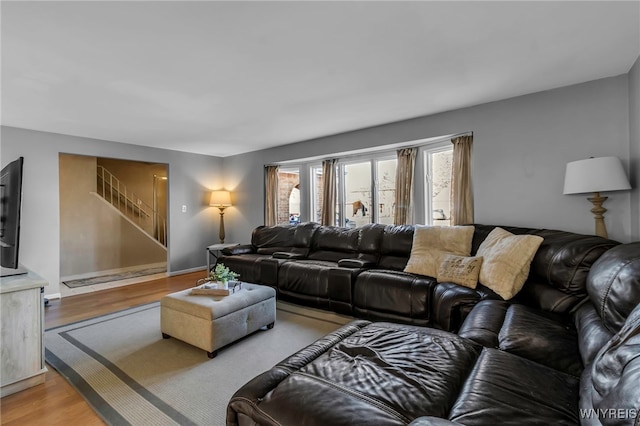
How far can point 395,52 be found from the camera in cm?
219

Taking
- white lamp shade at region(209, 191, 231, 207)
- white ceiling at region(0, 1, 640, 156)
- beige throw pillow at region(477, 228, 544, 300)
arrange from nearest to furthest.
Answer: white ceiling at region(0, 1, 640, 156) < beige throw pillow at region(477, 228, 544, 300) < white lamp shade at region(209, 191, 231, 207)

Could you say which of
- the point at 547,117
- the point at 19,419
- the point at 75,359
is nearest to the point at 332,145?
the point at 547,117

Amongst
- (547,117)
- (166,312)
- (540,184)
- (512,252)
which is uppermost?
(547,117)

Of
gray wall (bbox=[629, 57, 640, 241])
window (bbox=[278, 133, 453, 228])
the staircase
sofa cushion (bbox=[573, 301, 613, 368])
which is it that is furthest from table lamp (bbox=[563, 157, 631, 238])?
the staircase

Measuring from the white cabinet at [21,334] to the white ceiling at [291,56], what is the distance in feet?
5.37

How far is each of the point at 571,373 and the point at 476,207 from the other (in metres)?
2.35

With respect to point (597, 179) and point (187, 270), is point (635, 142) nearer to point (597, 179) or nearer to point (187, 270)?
point (597, 179)

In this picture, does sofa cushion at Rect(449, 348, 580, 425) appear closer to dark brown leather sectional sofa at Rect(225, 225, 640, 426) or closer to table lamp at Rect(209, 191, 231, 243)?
dark brown leather sectional sofa at Rect(225, 225, 640, 426)

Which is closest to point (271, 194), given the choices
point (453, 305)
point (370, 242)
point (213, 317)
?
point (370, 242)

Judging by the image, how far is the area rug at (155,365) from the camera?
1772 millimetres

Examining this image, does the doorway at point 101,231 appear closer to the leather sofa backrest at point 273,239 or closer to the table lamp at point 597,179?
the leather sofa backrest at point 273,239

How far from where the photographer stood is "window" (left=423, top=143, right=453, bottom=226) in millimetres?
3844

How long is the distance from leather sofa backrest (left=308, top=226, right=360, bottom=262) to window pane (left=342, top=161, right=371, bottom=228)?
0.56 metres

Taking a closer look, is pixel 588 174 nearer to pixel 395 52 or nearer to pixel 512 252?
pixel 512 252
